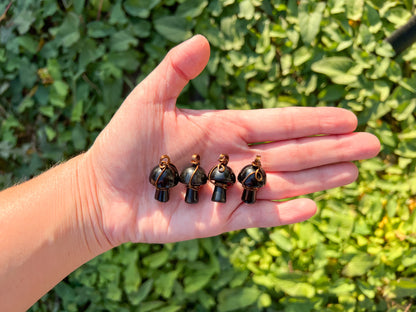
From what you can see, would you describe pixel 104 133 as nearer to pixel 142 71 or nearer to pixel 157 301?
pixel 142 71

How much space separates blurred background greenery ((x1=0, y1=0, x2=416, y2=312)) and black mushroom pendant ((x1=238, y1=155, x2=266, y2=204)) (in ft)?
2.71

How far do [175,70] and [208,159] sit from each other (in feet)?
2.18

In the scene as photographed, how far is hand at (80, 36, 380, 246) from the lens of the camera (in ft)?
8.68

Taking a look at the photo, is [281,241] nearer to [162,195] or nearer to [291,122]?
[291,122]

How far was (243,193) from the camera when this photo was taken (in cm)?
266

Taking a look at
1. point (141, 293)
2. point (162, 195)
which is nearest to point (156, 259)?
point (141, 293)

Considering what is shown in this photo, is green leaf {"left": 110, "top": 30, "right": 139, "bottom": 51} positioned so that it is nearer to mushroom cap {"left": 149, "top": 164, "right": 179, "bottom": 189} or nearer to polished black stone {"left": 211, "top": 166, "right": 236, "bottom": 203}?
mushroom cap {"left": 149, "top": 164, "right": 179, "bottom": 189}

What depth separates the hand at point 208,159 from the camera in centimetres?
265

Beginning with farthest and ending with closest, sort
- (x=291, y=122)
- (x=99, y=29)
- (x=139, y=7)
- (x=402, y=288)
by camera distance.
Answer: (x=99, y=29)
(x=139, y=7)
(x=402, y=288)
(x=291, y=122)

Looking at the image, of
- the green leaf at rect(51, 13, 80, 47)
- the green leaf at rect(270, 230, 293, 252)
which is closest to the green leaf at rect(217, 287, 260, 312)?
the green leaf at rect(270, 230, 293, 252)

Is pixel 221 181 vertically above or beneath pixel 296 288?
above

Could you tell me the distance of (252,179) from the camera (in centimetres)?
255

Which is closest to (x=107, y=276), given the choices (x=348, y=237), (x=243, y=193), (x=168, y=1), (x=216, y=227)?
(x=216, y=227)

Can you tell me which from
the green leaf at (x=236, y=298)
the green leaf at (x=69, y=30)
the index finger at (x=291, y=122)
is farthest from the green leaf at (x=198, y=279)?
the green leaf at (x=69, y=30)
